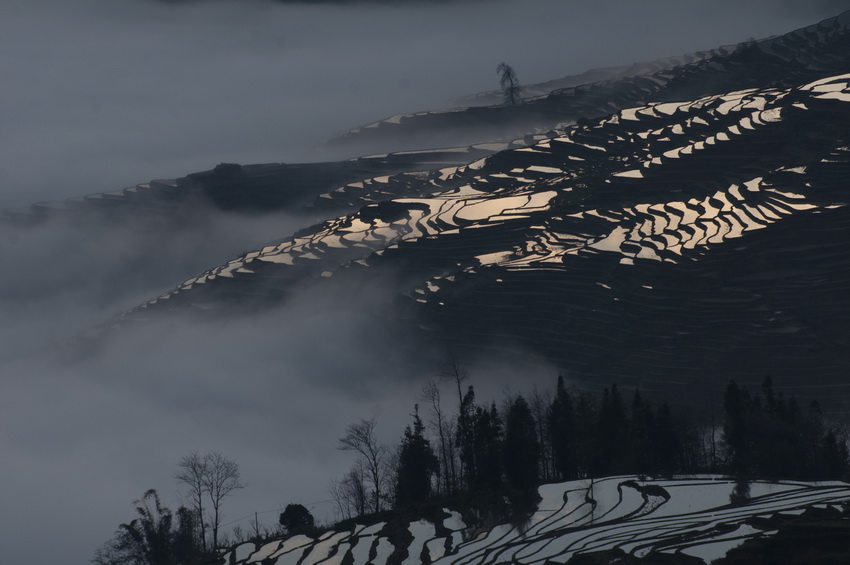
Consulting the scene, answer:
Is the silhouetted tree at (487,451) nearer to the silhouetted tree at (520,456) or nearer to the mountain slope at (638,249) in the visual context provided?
the silhouetted tree at (520,456)

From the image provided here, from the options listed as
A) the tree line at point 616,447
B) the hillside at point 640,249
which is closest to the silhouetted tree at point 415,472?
the tree line at point 616,447

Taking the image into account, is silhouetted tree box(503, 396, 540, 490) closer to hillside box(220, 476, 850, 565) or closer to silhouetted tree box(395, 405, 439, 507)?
hillside box(220, 476, 850, 565)

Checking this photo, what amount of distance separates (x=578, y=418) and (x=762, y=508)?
892 inches

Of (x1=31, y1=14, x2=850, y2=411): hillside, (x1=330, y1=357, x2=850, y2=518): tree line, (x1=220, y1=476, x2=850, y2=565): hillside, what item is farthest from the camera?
(x1=31, y1=14, x2=850, y2=411): hillside

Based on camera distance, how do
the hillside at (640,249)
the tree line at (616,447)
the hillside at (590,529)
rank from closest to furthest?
the hillside at (590,529)
the tree line at (616,447)
the hillside at (640,249)

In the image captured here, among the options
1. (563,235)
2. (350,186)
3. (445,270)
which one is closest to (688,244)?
(563,235)

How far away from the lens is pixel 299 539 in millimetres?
59031

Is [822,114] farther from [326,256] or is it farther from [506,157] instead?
[326,256]

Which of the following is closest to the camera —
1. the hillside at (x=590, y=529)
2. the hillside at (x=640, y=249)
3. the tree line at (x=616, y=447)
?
the hillside at (x=590, y=529)

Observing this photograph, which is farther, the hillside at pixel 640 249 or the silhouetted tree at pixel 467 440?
the hillside at pixel 640 249

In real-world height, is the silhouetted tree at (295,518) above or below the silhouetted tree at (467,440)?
below

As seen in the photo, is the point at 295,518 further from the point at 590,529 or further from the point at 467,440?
the point at 590,529

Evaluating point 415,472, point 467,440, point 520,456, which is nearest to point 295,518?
point 415,472

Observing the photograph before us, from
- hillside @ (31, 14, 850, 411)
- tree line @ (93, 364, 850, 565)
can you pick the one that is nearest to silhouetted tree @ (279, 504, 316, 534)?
tree line @ (93, 364, 850, 565)
